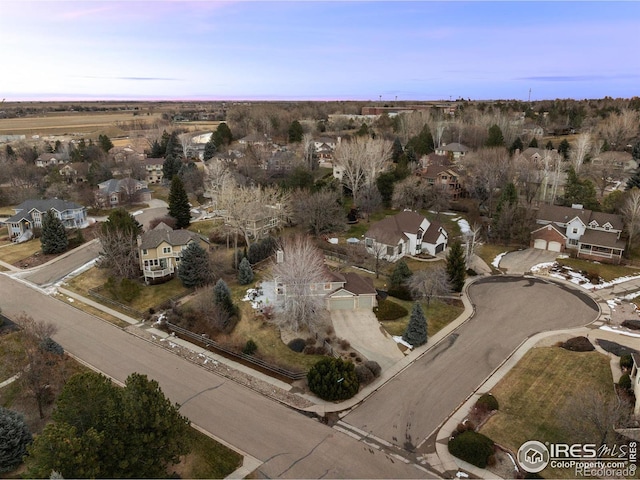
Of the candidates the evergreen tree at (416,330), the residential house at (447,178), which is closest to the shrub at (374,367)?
the evergreen tree at (416,330)

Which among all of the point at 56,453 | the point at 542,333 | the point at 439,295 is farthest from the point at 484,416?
the point at 56,453

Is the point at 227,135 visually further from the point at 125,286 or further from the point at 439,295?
the point at 439,295

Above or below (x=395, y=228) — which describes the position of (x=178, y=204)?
above

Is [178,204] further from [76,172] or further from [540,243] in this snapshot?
[540,243]

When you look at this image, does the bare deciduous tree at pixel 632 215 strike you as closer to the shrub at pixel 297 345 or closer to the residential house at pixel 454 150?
the shrub at pixel 297 345

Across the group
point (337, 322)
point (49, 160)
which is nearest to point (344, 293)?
point (337, 322)

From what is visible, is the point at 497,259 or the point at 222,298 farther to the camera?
the point at 497,259
